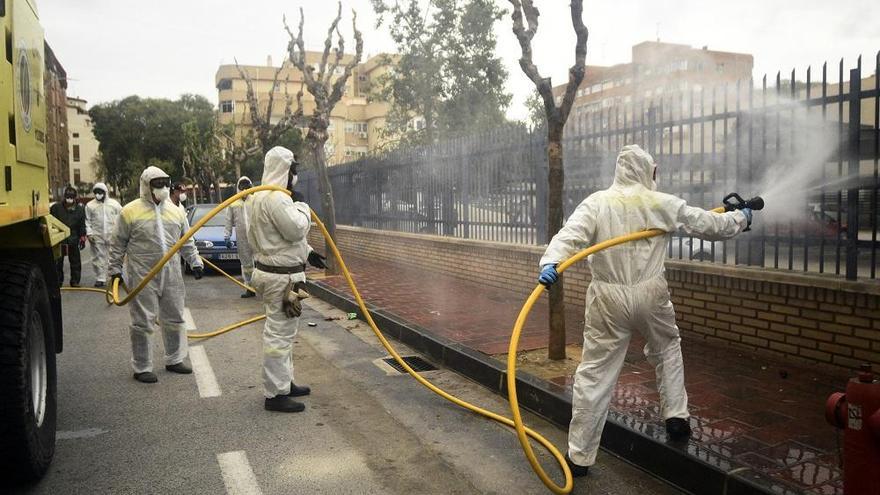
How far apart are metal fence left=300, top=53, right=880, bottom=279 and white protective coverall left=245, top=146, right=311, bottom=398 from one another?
3715 millimetres

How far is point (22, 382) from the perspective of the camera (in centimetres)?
327

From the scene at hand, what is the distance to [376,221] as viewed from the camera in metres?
14.8

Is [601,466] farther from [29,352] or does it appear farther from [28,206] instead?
[28,206]

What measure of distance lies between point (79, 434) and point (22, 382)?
1392 millimetres

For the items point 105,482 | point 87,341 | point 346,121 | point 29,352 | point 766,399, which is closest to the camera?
point 29,352

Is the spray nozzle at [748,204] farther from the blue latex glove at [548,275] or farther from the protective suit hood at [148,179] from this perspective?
the protective suit hood at [148,179]

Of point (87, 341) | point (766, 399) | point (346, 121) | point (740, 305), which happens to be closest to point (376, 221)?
point (87, 341)

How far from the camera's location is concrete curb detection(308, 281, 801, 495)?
340cm

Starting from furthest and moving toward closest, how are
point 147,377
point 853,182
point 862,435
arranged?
point 147,377 < point 853,182 < point 862,435

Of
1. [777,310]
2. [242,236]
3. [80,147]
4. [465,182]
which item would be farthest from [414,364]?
[80,147]

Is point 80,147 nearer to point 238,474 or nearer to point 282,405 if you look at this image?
point 282,405

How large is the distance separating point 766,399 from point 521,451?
1.82m

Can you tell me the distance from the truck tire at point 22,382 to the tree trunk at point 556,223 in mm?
3725

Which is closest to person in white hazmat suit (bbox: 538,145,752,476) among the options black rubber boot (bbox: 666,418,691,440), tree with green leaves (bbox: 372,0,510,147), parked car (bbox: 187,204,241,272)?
black rubber boot (bbox: 666,418,691,440)
